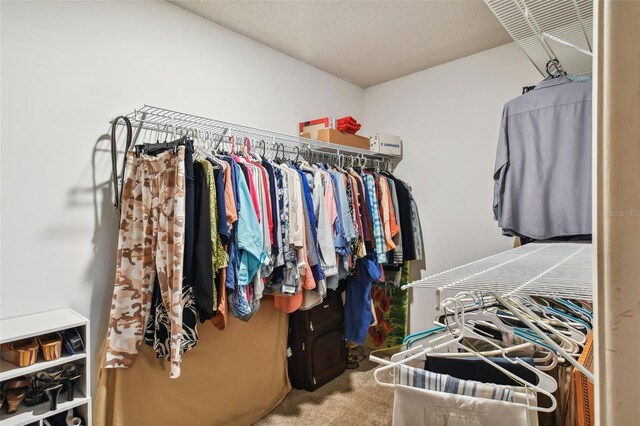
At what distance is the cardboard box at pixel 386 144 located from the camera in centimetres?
303

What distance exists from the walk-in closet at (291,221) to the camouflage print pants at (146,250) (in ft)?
0.03

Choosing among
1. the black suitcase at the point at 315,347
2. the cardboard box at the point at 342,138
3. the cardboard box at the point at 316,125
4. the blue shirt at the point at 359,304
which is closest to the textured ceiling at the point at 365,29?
the cardboard box at the point at 316,125

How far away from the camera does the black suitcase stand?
2.53 meters

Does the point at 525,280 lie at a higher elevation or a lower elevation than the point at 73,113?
lower

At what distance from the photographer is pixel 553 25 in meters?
1.68

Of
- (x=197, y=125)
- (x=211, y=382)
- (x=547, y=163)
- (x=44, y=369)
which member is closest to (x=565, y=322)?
(x=547, y=163)

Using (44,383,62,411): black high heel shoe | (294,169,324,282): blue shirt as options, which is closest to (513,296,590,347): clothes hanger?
(294,169,324,282): blue shirt

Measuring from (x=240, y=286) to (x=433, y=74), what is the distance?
8.12 ft

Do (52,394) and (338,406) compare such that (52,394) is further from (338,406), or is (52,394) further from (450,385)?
(338,406)

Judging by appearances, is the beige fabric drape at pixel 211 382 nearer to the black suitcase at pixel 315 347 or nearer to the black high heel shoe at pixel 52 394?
the black suitcase at pixel 315 347

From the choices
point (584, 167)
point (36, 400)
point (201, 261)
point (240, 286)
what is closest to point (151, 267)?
point (201, 261)

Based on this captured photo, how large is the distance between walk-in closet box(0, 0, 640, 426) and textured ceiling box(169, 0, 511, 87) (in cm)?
2

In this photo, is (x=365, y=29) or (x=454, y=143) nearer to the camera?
(x=365, y=29)

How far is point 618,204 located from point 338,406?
2376 mm
